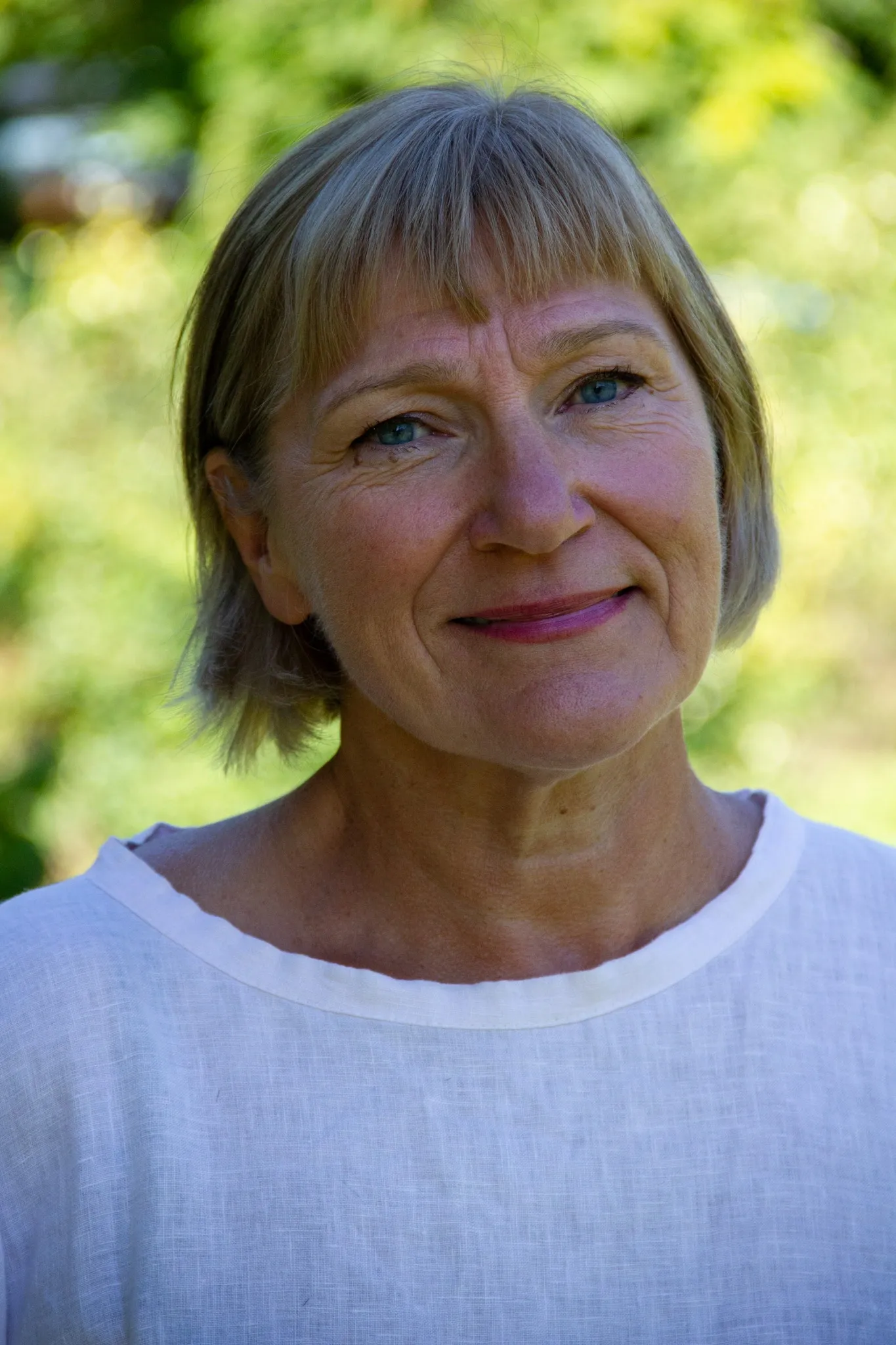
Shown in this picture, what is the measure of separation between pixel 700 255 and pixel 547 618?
476 cm

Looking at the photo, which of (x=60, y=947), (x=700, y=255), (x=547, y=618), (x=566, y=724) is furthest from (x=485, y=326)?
(x=700, y=255)

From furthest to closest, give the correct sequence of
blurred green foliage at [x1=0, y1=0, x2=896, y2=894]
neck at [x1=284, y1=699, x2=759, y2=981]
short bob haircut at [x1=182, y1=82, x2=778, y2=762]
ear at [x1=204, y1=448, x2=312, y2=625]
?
blurred green foliage at [x1=0, y1=0, x2=896, y2=894], ear at [x1=204, y1=448, x2=312, y2=625], neck at [x1=284, y1=699, x2=759, y2=981], short bob haircut at [x1=182, y1=82, x2=778, y2=762]

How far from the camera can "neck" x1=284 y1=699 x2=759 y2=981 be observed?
2.05 m

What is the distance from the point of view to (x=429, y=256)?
6.11 feet

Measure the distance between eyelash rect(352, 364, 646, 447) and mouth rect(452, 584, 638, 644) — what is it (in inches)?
10.8

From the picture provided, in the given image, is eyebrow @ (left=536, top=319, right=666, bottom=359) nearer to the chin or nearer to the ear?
the chin

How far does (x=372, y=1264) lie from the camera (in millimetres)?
1841

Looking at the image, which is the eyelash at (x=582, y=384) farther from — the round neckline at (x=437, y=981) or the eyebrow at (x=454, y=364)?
the round neckline at (x=437, y=981)

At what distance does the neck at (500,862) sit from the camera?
2053 mm

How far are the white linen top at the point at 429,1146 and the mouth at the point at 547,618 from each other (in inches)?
20.3

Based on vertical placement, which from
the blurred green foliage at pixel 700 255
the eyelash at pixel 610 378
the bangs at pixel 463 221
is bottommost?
the eyelash at pixel 610 378

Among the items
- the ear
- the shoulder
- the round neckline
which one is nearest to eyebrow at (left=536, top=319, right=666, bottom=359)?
the ear

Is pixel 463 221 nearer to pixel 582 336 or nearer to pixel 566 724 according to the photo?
pixel 582 336

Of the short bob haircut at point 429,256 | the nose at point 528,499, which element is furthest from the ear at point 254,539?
the nose at point 528,499
